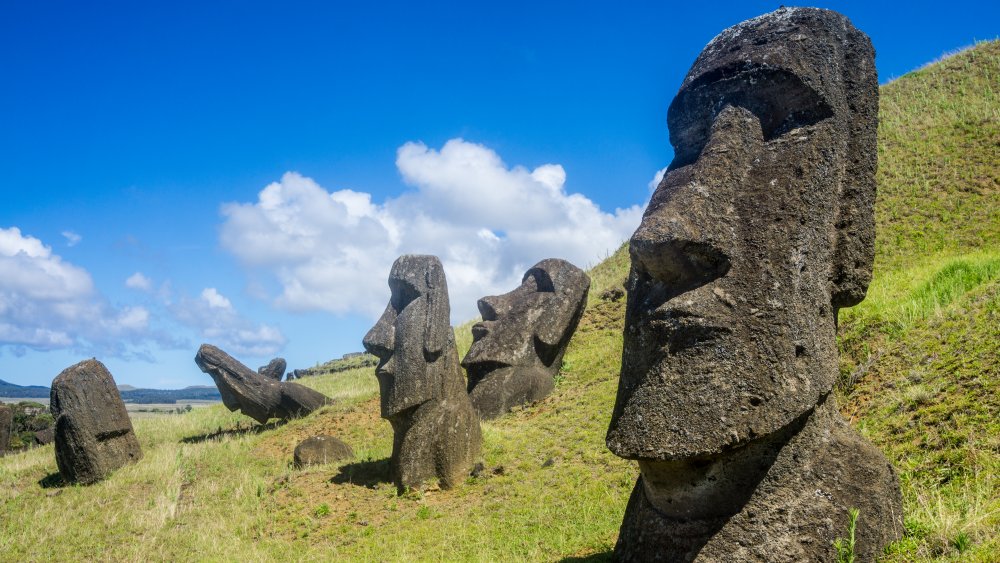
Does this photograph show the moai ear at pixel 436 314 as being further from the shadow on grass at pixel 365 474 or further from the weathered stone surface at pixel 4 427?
the weathered stone surface at pixel 4 427

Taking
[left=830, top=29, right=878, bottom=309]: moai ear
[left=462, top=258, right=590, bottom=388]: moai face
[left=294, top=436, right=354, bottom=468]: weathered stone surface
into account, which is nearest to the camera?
[left=830, top=29, right=878, bottom=309]: moai ear

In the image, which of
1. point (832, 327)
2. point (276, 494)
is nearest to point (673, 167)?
point (832, 327)

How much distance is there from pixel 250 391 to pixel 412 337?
7.78 metres

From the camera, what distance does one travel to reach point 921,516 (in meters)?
4.72

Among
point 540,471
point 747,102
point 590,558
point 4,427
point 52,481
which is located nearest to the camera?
point 747,102

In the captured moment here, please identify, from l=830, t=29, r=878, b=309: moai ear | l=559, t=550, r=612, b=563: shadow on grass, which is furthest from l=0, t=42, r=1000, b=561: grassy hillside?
l=830, t=29, r=878, b=309: moai ear

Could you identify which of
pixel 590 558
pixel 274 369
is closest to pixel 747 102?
pixel 590 558

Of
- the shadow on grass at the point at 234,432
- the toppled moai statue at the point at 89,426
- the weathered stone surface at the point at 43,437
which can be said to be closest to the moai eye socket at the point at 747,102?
the toppled moai statue at the point at 89,426

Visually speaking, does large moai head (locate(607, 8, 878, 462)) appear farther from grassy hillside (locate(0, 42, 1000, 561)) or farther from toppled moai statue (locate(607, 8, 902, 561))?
grassy hillside (locate(0, 42, 1000, 561))

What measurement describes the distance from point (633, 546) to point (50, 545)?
835 cm

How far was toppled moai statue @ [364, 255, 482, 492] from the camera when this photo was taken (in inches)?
400

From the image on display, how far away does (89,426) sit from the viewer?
42.8 feet

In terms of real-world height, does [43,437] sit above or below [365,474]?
above

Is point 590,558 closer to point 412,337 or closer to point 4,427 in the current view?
point 412,337
